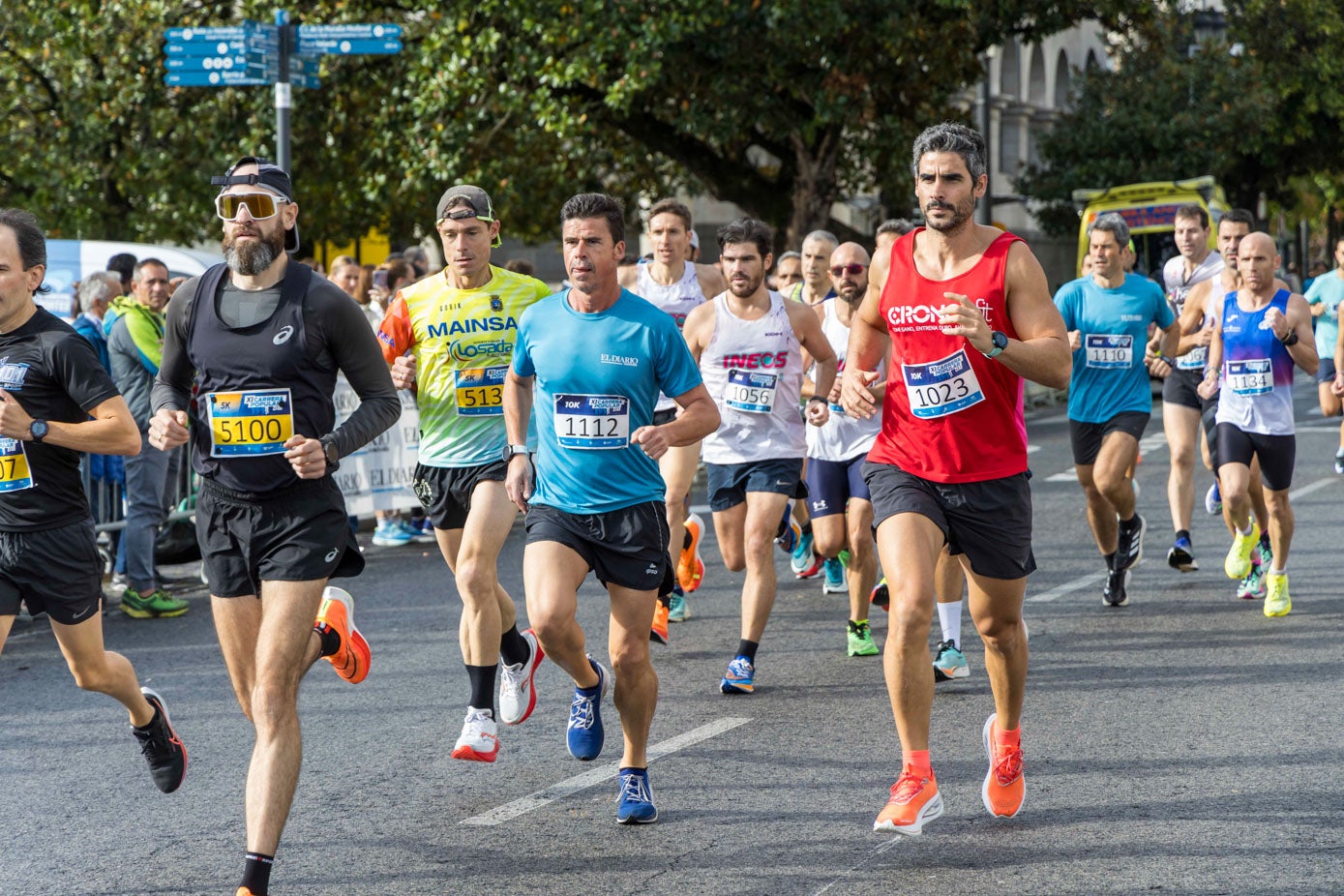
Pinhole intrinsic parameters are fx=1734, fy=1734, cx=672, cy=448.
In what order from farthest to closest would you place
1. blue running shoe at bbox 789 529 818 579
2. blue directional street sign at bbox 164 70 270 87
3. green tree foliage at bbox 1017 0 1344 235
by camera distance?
1. green tree foliage at bbox 1017 0 1344 235
2. blue directional street sign at bbox 164 70 270 87
3. blue running shoe at bbox 789 529 818 579

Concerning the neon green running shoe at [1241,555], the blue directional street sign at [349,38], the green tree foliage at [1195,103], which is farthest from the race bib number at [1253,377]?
the green tree foliage at [1195,103]

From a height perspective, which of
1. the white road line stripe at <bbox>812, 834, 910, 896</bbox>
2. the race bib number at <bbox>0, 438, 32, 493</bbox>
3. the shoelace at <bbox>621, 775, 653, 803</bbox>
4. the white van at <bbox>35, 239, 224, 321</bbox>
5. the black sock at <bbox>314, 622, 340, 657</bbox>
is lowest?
the white road line stripe at <bbox>812, 834, 910, 896</bbox>

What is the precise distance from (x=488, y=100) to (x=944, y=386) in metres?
15.1

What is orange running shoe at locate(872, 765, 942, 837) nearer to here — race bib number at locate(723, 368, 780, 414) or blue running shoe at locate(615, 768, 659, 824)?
blue running shoe at locate(615, 768, 659, 824)

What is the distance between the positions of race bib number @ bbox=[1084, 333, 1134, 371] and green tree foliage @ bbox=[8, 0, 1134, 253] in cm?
996

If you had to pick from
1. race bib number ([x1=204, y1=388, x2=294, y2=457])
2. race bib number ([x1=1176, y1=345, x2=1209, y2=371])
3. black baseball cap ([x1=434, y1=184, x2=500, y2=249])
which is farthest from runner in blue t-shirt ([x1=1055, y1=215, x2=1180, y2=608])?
race bib number ([x1=204, y1=388, x2=294, y2=457])

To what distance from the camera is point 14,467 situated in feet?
17.3

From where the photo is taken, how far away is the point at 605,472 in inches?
219

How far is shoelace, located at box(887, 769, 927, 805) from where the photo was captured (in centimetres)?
511

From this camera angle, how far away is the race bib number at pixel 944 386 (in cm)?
531

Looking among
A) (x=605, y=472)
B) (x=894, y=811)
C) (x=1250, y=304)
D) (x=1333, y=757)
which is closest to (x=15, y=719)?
(x=605, y=472)

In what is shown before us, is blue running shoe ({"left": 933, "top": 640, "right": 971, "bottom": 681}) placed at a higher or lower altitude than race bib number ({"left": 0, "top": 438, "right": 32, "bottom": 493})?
lower

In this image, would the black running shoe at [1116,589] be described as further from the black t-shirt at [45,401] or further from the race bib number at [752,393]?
the black t-shirt at [45,401]

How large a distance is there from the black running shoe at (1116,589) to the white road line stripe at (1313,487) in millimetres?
4834
